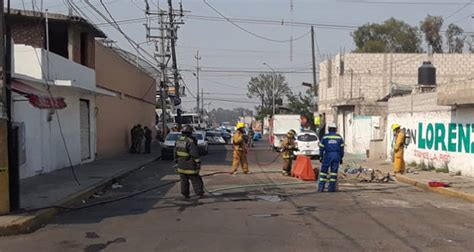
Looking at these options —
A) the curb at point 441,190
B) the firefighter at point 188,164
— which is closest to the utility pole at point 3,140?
the firefighter at point 188,164

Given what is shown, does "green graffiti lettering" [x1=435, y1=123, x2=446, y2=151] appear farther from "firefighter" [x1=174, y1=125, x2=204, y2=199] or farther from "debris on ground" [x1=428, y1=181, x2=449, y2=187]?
"firefighter" [x1=174, y1=125, x2=204, y2=199]

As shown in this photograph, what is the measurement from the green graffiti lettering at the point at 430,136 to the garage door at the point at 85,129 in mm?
14020

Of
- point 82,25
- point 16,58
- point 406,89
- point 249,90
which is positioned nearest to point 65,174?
point 16,58

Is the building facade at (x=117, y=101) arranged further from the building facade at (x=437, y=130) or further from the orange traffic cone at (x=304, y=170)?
the building facade at (x=437, y=130)

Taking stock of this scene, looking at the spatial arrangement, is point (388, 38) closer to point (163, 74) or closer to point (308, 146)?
point (163, 74)

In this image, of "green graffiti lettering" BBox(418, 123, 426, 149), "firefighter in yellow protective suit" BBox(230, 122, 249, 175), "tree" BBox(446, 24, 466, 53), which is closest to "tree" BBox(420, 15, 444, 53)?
"tree" BBox(446, 24, 466, 53)

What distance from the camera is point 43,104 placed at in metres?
13.8

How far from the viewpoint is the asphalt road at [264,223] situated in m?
8.80

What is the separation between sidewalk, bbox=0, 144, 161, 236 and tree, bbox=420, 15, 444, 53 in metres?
56.0

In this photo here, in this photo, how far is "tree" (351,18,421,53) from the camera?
7512cm

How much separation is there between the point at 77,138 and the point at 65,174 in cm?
539

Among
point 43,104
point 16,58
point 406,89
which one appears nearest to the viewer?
point 43,104

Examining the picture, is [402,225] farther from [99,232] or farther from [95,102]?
[95,102]

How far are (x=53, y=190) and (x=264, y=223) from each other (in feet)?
21.9
